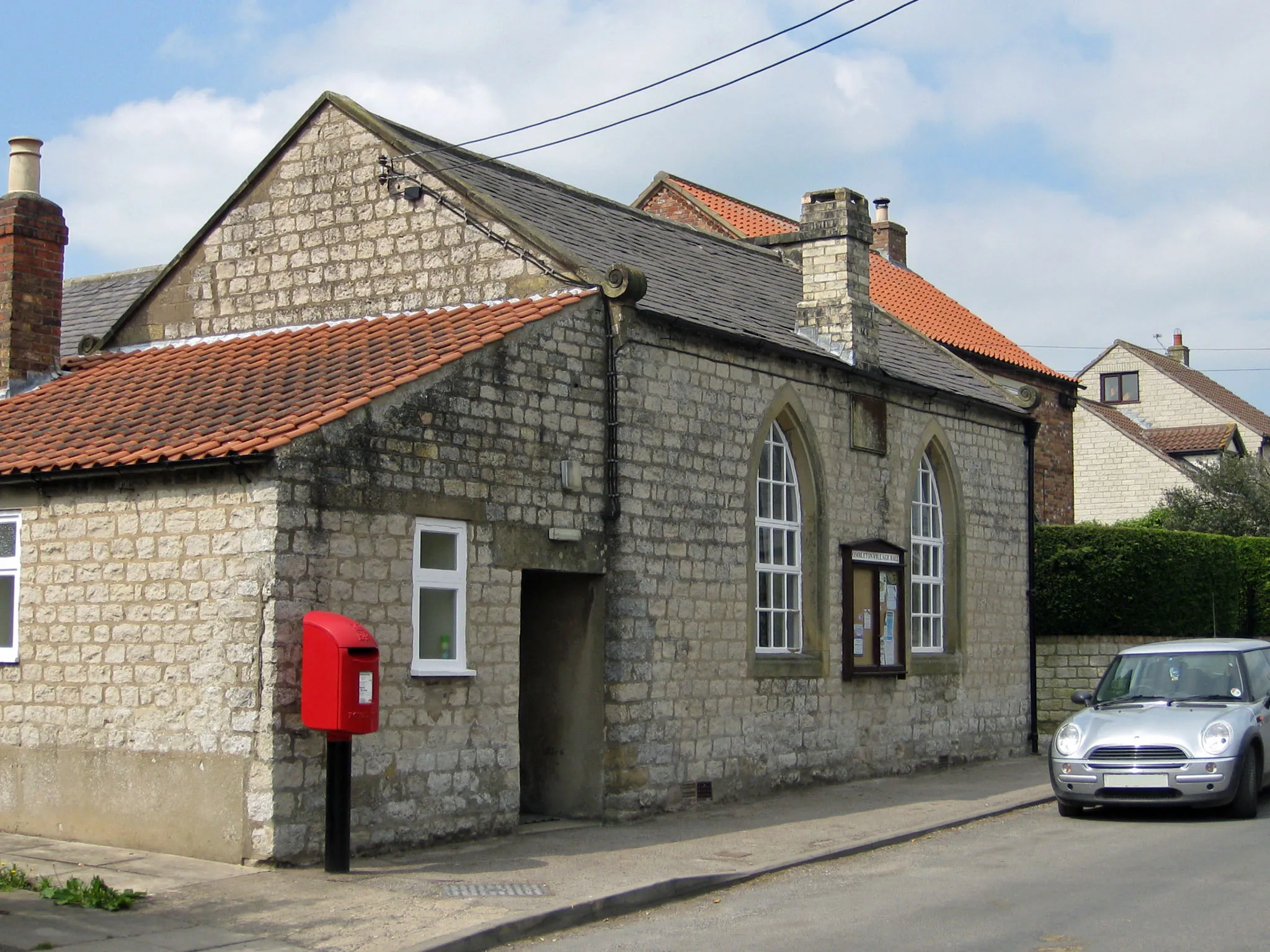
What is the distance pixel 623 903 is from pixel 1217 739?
6210mm

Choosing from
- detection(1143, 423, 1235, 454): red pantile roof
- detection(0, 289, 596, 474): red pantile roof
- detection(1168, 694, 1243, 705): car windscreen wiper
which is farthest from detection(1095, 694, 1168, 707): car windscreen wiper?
detection(1143, 423, 1235, 454): red pantile roof

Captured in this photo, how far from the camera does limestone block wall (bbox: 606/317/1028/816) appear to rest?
14055 mm

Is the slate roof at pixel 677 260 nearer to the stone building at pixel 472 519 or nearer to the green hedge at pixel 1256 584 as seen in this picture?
the stone building at pixel 472 519

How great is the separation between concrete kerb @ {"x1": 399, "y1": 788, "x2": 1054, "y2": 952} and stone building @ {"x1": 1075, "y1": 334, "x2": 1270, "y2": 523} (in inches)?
1157

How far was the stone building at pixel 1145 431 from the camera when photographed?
4450cm

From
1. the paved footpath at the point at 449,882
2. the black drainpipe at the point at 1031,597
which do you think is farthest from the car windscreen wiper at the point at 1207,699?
the black drainpipe at the point at 1031,597

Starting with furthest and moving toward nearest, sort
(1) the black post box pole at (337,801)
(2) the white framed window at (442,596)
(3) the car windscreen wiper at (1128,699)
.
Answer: (3) the car windscreen wiper at (1128,699)
(2) the white framed window at (442,596)
(1) the black post box pole at (337,801)

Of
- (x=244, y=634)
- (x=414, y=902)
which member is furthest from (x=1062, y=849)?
(x=244, y=634)

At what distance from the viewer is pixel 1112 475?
4516cm

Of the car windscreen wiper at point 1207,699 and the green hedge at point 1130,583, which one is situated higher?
the green hedge at point 1130,583

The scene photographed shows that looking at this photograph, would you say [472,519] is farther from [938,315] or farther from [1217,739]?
[938,315]

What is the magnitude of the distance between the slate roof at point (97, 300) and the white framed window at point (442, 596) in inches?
385

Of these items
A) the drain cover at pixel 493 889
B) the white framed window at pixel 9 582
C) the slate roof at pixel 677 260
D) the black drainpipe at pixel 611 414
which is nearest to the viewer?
the drain cover at pixel 493 889

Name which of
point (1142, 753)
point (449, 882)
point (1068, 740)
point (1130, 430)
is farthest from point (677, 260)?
point (1130, 430)
